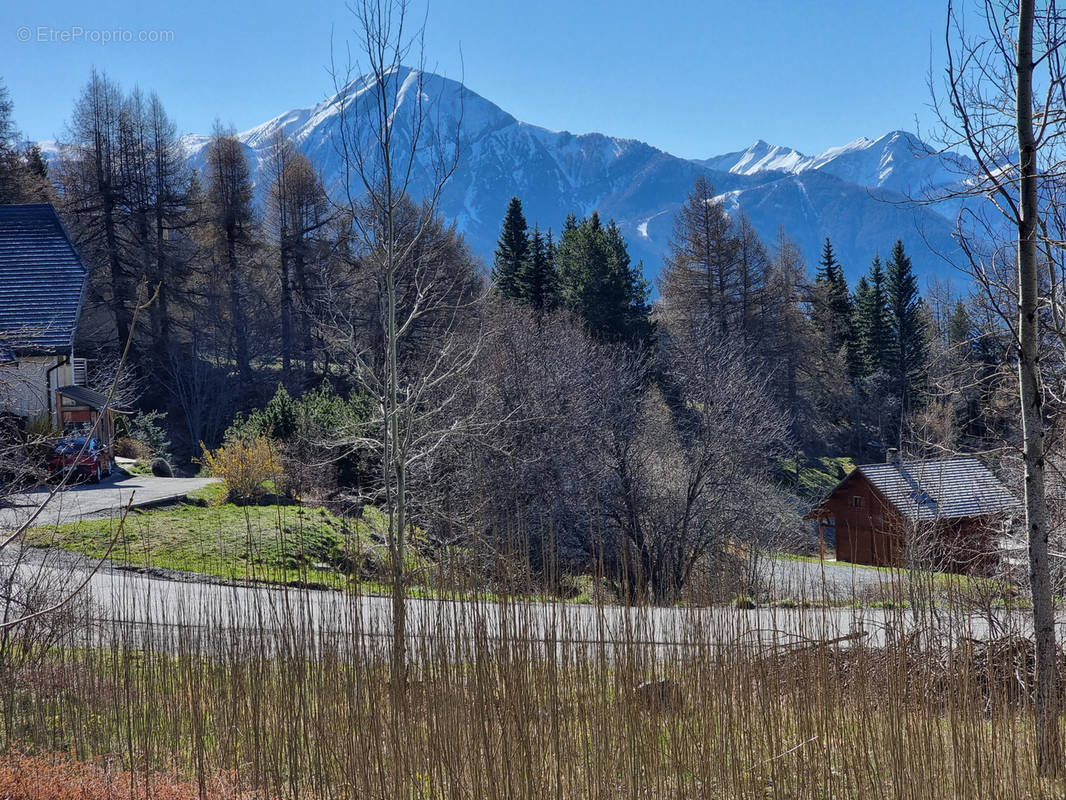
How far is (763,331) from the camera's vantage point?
3972cm

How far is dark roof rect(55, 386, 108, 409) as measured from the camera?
65.4 feet

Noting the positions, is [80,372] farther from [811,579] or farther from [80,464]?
[811,579]

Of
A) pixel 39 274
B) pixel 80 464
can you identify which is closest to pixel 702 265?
pixel 39 274

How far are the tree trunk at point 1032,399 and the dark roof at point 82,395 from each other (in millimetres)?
19920

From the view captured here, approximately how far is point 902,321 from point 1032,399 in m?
42.3

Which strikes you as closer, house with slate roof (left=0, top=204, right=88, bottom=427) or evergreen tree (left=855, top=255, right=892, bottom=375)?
house with slate roof (left=0, top=204, right=88, bottom=427)

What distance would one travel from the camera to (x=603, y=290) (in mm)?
31859

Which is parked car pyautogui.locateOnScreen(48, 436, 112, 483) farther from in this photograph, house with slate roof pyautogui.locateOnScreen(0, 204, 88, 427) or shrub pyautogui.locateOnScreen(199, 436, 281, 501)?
shrub pyautogui.locateOnScreen(199, 436, 281, 501)

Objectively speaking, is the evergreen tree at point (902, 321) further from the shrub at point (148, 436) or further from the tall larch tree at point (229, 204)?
the shrub at point (148, 436)

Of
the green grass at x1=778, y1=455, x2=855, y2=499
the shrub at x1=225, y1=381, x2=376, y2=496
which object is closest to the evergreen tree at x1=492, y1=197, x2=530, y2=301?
the green grass at x1=778, y1=455, x2=855, y2=499

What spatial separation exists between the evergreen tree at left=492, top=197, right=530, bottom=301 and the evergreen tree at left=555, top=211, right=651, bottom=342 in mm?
1945

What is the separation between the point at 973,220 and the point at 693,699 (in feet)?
9.84

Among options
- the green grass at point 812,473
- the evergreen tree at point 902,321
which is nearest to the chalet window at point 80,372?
the green grass at point 812,473

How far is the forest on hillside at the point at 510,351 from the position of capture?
1469 cm
